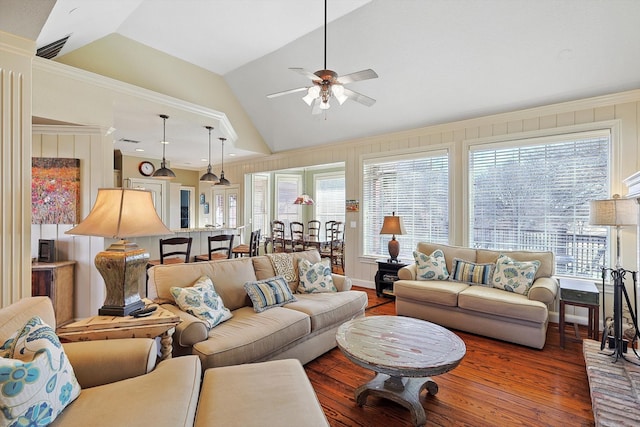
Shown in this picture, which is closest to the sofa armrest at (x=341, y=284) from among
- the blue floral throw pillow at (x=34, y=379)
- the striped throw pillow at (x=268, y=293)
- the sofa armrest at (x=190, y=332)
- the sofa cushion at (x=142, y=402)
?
the striped throw pillow at (x=268, y=293)

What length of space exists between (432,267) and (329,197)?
4.99 m

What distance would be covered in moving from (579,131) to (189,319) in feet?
15.3

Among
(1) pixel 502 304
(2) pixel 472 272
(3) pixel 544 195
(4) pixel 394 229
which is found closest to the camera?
(1) pixel 502 304

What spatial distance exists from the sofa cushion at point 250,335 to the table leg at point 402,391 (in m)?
0.67

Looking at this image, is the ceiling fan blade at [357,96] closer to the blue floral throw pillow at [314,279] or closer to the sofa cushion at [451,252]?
the blue floral throw pillow at [314,279]

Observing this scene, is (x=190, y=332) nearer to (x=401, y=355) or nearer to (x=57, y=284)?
(x=401, y=355)

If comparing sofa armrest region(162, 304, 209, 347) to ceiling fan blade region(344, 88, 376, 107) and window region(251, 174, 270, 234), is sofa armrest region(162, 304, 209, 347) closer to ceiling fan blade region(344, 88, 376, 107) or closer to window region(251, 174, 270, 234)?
ceiling fan blade region(344, 88, 376, 107)

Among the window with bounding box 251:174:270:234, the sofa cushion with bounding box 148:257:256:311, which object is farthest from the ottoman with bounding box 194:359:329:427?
the window with bounding box 251:174:270:234

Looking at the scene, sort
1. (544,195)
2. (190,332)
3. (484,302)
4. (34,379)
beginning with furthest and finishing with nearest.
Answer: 1. (544,195)
2. (484,302)
3. (190,332)
4. (34,379)

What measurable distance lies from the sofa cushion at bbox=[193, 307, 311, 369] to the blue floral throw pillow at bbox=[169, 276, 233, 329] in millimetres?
74

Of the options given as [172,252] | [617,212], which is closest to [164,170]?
[172,252]

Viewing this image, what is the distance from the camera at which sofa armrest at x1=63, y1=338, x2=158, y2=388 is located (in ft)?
5.01

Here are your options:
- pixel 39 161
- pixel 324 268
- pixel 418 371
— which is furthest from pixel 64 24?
pixel 418 371

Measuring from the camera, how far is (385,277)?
15.9 ft
